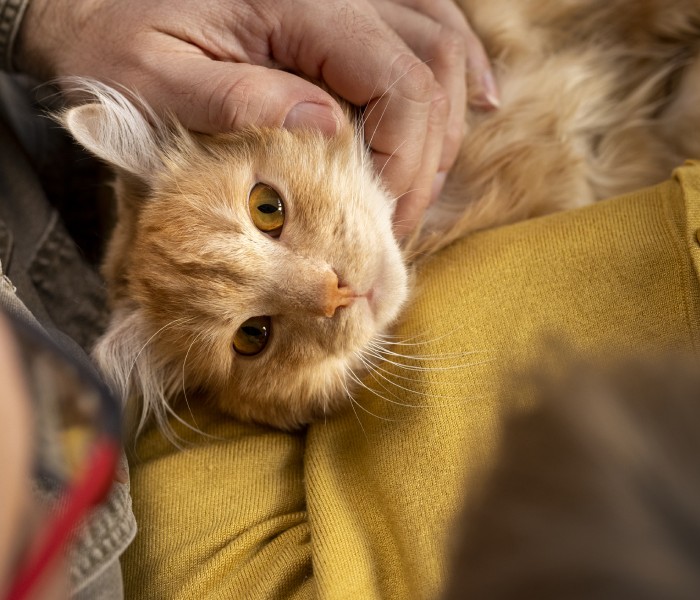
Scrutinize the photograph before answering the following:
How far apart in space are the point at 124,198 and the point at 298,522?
94 centimetres

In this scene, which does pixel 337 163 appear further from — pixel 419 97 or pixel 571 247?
pixel 571 247

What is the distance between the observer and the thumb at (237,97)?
1.25m

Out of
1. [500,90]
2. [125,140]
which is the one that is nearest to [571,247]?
[500,90]

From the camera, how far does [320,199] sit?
1.32m

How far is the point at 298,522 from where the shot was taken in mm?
1306

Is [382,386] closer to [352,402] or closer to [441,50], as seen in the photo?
[352,402]

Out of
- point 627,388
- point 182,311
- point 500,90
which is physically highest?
point 627,388

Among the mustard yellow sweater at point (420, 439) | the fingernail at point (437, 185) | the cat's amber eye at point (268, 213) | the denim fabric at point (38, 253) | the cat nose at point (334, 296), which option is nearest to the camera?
the mustard yellow sweater at point (420, 439)

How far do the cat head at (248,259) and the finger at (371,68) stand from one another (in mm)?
95

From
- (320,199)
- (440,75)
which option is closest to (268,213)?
(320,199)

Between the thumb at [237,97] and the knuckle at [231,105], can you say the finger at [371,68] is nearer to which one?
the thumb at [237,97]

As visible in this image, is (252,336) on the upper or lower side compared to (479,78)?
lower

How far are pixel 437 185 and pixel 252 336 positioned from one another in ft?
2.29

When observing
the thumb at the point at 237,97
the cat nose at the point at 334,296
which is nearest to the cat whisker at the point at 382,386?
the cat nose at the point at 334,296
